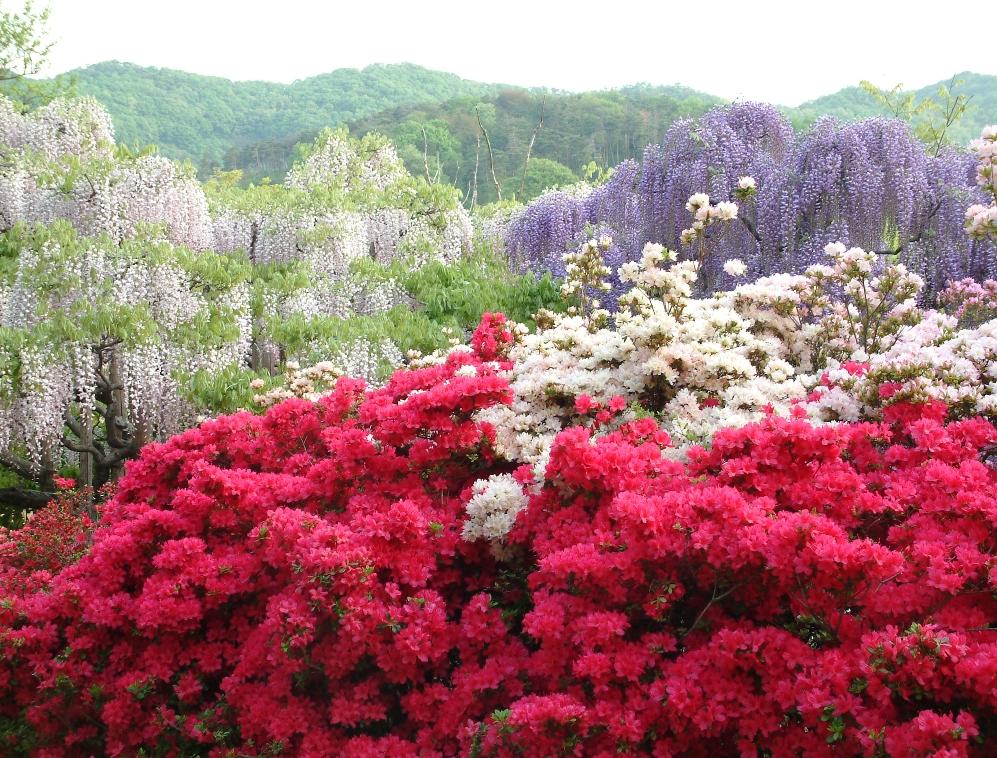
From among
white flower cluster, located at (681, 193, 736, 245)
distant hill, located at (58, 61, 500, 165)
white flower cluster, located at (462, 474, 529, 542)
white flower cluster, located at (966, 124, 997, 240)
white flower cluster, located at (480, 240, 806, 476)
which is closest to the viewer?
white flower cluster, located at (462, 474, 529, 542)

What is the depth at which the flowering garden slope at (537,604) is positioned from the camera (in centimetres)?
225

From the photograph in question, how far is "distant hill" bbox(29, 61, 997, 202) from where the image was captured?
4369cm

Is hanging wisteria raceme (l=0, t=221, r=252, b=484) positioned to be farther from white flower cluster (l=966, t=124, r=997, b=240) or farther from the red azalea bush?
white flower cluster (l=966, t=124, r=997, b=240)

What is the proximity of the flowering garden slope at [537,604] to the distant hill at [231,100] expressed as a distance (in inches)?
1772

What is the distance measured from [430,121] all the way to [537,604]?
45740mm

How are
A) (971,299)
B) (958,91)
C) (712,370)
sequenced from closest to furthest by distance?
(712,370) < (971,299) < (958,91)

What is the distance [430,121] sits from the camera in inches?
1794

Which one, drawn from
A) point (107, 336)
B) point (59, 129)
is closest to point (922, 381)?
point (107, 336)

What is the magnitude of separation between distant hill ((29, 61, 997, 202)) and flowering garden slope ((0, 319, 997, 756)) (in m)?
37.5

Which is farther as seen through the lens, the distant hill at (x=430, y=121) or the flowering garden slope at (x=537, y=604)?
the distant hill at (x=430, y=121)

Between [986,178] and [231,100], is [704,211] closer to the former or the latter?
[986,178]

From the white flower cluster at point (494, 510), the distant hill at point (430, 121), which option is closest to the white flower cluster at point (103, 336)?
the white flower cluster at point (494, 510)

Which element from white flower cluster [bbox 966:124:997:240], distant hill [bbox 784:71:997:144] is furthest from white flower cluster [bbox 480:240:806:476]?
distant hill [bbox 784:71:997:144]

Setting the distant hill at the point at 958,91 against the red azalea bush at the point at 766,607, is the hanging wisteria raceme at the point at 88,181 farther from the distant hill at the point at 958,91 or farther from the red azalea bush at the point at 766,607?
the distant hill at the point at 958,91
